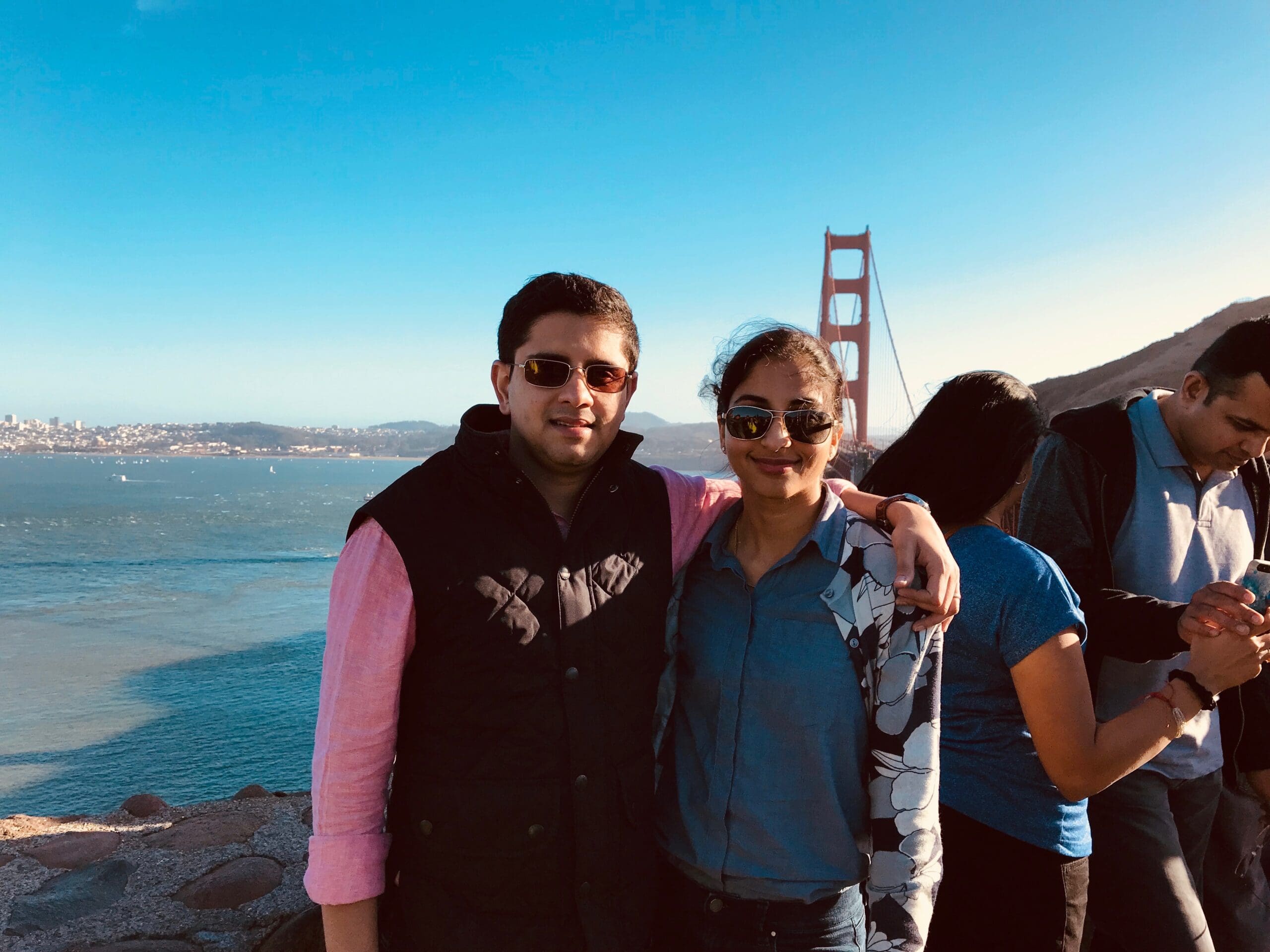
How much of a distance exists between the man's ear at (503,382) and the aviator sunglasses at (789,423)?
45cm

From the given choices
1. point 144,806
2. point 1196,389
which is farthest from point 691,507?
point 144,806

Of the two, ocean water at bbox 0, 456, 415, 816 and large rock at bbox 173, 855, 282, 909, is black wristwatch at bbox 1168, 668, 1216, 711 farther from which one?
ocean water at bbox 0, 456, 415, 816

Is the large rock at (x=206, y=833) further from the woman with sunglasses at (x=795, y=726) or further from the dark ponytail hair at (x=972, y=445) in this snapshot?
the dark ponytail hair at (x=972, y=445)

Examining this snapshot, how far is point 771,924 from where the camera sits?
4.46ft

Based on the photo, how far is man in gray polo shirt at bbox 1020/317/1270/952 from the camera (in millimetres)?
1763

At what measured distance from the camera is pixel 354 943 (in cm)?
135

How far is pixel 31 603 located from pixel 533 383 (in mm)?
46440

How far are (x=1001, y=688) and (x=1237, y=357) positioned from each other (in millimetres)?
1099

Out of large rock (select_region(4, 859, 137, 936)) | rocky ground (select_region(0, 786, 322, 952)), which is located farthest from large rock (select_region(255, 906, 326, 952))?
large rock (select_region(4, 859, 137, 936))

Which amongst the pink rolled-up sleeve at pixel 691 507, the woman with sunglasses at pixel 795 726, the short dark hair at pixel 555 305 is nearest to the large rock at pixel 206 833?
the woman with sunglasses at pixel 795 726

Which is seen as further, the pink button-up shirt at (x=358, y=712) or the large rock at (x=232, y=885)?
the large rock at (x=232, y=885)

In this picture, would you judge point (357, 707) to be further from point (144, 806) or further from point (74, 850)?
point (144, 806)

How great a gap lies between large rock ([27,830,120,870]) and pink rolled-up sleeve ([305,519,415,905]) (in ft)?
8.70

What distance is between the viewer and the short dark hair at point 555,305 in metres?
1.51
